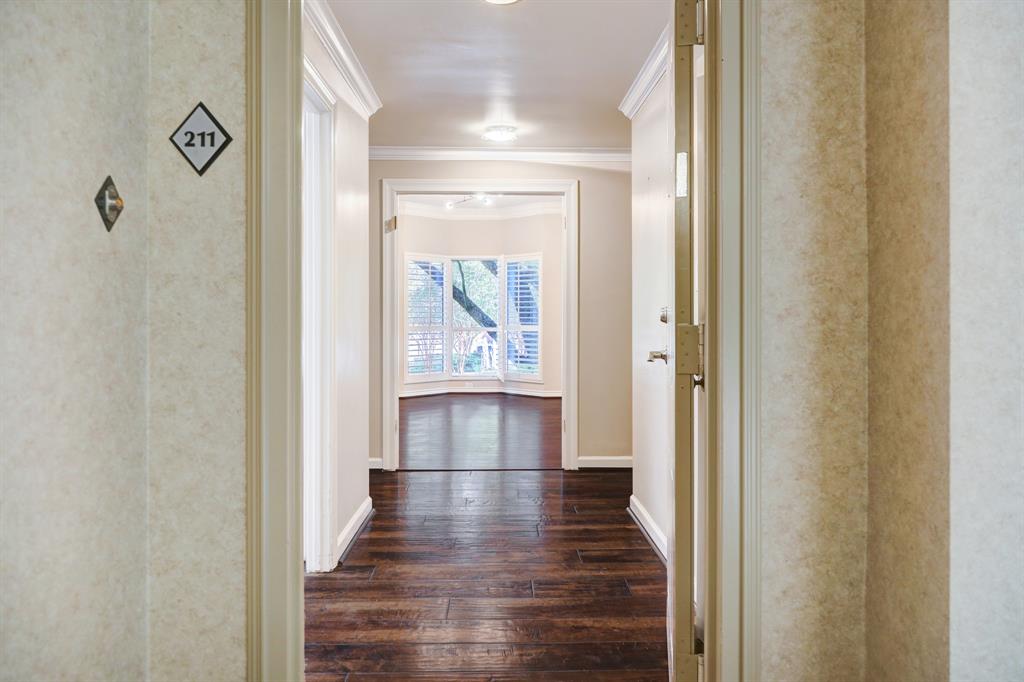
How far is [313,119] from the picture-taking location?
2.95 meters

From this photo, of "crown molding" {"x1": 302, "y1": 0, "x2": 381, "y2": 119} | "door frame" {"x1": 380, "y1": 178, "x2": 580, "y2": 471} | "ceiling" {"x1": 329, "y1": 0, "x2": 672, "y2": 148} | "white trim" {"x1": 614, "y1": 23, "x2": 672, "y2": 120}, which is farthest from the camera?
"door frame" {"x1": 380, "y1": 178, "x2": 580, "y2": 471}

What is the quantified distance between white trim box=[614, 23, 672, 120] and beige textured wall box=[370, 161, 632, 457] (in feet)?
3.23

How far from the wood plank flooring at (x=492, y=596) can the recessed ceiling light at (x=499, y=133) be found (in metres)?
2.37

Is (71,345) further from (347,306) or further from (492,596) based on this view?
(347,306)

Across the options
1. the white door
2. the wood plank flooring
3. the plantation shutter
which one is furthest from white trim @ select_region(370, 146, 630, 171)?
the plantation shutter

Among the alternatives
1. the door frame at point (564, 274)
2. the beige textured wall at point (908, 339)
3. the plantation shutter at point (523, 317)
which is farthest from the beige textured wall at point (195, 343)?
the plantation shutter at point (523, 317)

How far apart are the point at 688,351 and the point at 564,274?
3443mm

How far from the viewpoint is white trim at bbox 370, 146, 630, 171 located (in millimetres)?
4953

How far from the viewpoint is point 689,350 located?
1.59m

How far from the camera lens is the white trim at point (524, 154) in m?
4.95

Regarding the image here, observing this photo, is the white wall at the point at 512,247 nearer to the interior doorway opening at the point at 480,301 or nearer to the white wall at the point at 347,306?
the interior doorway opening at the point at 480,301
